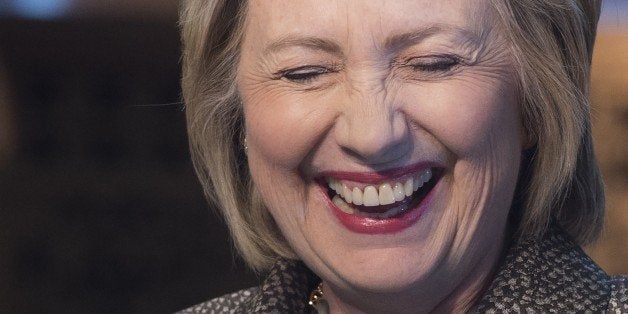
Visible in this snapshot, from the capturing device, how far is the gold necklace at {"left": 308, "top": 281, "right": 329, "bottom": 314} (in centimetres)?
200

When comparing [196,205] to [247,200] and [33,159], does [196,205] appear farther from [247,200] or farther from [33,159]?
[247,200]

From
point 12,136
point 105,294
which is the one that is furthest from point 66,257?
point 12,136

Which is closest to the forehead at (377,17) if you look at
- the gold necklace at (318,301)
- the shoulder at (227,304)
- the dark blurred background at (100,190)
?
the gold necklace at (318,301)

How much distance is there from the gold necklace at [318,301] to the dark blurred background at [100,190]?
54.0 inches

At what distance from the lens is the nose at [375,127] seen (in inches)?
64.0

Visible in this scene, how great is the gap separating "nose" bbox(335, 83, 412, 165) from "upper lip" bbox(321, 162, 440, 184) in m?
0.03

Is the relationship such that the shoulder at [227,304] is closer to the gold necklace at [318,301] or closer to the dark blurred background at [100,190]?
the gold necklace at [318,301]

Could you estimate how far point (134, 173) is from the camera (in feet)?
11.4

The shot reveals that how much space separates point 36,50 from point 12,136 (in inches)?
11.4

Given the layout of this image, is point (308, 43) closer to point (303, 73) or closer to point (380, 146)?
point (303, 73)

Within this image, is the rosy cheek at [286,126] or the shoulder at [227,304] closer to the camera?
the rosy cheek at [286,126]

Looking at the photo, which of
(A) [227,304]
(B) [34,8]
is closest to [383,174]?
(A) [227,304]

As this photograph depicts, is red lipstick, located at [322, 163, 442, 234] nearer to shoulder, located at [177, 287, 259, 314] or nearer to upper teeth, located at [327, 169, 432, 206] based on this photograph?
upper teeth, located at [327, 169, 432, 206]

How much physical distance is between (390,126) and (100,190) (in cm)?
200
